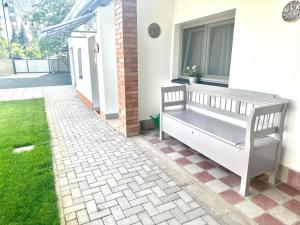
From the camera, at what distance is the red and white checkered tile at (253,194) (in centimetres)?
209

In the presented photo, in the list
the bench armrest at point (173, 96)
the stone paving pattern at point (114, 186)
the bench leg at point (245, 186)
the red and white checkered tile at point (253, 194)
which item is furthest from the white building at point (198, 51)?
the stone paving pattern at point (114, 186)

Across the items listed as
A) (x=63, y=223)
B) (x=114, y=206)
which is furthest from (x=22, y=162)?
(x=114, y=206)

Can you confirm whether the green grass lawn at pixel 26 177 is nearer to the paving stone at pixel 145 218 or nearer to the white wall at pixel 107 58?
the paving stone at pixel 145 218

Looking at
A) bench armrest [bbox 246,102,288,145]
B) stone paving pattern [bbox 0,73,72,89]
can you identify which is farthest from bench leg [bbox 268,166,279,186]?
stone paving pattern [bbox 0,73,72,89]

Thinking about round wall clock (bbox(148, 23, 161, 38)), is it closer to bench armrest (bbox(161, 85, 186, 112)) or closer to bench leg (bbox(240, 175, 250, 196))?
bench armrest (bbox(161, 85, 186, 112))

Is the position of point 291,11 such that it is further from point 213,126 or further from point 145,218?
point 145,218

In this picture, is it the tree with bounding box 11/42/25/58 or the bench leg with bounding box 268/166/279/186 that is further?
the tree with bounding box 11/42/25/58

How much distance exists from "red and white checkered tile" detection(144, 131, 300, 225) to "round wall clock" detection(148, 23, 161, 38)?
236 cm

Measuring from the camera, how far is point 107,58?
16.7 feet

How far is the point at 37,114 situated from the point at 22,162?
10.2ft

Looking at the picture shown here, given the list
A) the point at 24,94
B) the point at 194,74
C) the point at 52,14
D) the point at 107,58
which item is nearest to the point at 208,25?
the point at 194,74

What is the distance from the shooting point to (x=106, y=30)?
194 inches

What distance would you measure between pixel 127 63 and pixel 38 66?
23212 mm

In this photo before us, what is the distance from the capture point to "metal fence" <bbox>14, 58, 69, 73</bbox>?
71.3 ft
